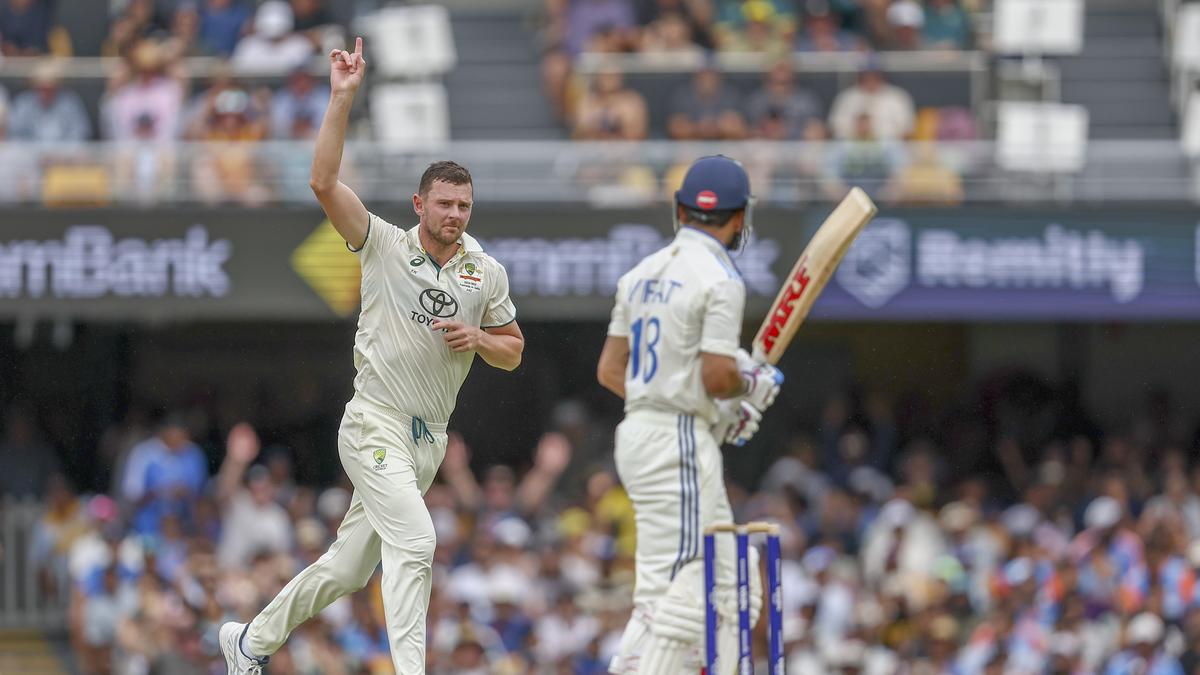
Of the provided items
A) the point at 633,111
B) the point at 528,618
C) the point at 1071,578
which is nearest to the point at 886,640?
the point at 1071,578

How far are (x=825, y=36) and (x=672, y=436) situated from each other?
40.2 feet

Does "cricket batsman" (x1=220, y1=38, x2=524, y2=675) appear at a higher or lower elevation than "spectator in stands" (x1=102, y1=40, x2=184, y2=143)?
lower

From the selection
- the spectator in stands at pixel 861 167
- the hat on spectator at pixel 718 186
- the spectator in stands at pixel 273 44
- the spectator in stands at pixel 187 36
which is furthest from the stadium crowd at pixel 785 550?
the hat on spectator at pixel 718 186

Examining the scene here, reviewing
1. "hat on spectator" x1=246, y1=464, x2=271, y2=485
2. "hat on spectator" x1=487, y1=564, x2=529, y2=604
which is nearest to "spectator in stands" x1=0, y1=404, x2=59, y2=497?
"hat on spectator" x1=246, y1=464, x2=271, y2=485

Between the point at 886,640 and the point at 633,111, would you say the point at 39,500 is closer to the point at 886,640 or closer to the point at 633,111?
the point at 633,111

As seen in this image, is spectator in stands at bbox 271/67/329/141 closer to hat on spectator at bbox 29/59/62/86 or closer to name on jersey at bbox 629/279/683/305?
hat on spectator at bbox 29/59/62/86

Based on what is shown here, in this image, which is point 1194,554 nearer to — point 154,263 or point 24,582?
point 154,263

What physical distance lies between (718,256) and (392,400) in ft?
5.34

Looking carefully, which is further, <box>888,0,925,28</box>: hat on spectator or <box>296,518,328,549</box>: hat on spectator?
<box>888,0,925,28</box>: hat on spectator

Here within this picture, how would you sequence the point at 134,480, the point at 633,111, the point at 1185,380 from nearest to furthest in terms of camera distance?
1. the point at 134,480
2. the point at 633,111
3. the point at 1185,380

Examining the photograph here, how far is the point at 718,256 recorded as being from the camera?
29.9ft

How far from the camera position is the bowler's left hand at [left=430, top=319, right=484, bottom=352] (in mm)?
9367

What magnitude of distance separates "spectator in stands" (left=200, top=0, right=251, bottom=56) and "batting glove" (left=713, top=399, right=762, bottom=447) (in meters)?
12.4

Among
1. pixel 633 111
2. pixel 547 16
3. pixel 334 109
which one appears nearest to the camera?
pixel 334 109
